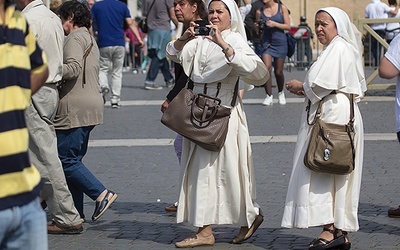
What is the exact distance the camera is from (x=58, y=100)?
704cm

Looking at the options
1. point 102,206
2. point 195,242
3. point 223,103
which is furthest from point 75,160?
point 223,103

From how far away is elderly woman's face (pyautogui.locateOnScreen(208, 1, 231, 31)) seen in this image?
6469 mm

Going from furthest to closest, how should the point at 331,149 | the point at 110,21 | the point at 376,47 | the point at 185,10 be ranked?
the point at 376,47
the point at 110,21
the point at 185,10
the point at 331,149

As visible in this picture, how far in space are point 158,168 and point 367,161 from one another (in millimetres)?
2192

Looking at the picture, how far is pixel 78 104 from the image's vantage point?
23.5 ft

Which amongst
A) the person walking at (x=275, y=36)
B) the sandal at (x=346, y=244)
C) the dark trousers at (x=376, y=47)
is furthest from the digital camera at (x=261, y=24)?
the sandal at (x=346, y=244)

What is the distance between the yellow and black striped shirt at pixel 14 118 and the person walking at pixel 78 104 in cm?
342

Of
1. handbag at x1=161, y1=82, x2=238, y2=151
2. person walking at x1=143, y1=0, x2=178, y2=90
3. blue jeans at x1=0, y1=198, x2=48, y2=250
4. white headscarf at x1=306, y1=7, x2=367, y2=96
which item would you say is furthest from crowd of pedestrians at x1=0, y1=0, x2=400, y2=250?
person walking at x1=143, y1=0, x2=178, y2=90

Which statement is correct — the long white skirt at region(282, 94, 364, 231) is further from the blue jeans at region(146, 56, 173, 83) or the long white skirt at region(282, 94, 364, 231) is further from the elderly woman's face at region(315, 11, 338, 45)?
the blue jeans at region(146, 56, 173, 83)

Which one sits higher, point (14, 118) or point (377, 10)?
point (14, 118)

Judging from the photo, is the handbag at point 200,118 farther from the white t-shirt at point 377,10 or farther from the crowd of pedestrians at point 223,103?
the white t-shirt at point 377,10

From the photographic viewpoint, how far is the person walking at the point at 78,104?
23.4 feet

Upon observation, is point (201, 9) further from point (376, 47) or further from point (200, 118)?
point (376, 47)

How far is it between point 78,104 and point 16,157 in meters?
3.68
